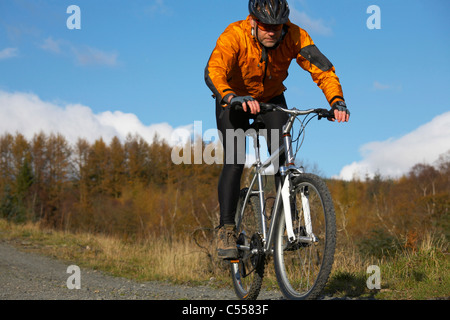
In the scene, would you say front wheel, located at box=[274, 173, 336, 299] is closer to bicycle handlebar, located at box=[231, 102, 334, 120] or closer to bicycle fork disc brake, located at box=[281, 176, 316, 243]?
bicycle fork disc brake, located at box=[281, 176, 316, 243]

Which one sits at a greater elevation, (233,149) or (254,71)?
(254,71)

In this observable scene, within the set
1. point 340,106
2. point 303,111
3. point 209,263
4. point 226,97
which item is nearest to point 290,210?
point 303,111

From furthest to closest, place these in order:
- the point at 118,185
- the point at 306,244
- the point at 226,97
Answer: the point at 118,185
the point at 226,97
the point at 306,244

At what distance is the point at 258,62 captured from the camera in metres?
3.78

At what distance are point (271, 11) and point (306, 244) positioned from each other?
1802mm

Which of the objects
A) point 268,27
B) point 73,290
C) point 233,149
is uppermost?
point 268,27

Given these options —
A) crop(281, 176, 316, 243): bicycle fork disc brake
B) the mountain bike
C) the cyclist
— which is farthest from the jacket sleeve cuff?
crop(281, 176, 316, 243): bicycle fork disc brake

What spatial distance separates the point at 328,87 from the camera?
3.60m

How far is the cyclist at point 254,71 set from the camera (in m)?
3.54

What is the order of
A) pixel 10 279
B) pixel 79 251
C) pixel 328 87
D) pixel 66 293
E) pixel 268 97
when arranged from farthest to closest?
pixel 79 251 → pixel 10 279 → pixel 66 293 → pixel 268 97 → pixel 328 87

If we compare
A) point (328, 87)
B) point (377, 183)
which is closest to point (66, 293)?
point (328, 87)

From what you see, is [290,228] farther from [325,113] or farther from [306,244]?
[325,113]
